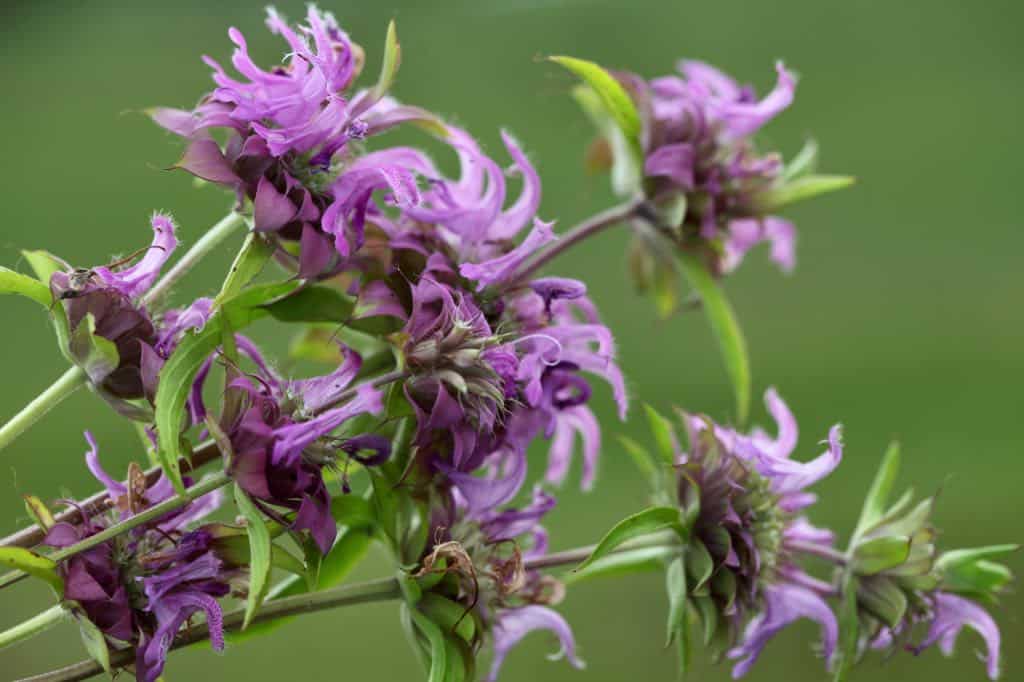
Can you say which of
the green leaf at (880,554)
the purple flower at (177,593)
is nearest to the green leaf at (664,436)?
the green leaf at (880,554)

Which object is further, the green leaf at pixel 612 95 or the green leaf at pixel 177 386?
the green leaf at pixel 612 95

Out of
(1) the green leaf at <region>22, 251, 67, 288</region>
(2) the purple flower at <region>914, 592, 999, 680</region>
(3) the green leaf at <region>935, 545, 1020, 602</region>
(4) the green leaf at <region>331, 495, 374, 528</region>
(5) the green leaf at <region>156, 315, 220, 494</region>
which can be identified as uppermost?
(1) the green leaf at <region>22, 251, 67, 288</region>

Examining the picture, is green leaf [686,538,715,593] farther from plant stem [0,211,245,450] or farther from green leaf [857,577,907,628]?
plant stem [0,211,245,450]

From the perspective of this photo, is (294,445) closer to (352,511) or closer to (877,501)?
(352,511)

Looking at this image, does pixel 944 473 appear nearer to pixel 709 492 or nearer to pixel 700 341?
pixel 700 341

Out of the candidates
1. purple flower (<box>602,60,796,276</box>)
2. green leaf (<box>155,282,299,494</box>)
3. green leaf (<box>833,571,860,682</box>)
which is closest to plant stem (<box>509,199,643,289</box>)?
purple flower (<box>602,60,796,276</box>)

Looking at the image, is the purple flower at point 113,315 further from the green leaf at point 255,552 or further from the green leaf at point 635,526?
the green leaf at point 635,526
